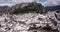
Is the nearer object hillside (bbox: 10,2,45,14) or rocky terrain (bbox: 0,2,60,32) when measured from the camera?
rocky terrain (bbox: 0,2,60,32)

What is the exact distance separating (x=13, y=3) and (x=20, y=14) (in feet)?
1.08

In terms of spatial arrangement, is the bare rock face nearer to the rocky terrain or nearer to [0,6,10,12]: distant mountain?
the rocky terrain

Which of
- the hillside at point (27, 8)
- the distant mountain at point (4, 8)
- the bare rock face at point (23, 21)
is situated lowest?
the bare rock face at point (23, 21)

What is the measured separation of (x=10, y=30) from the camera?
355cm

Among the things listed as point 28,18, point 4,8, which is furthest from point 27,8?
point 4,8

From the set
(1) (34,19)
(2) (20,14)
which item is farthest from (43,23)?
(2) (20,14)

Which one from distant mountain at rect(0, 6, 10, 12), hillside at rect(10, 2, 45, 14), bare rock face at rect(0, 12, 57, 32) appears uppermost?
distant mountain at rect(0, 6, 10, 12)

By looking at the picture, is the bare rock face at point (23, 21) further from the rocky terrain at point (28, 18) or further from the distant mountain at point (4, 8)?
the distant mountain at point (4, 8)

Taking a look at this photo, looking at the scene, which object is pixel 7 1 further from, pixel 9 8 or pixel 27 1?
pixel 27 1

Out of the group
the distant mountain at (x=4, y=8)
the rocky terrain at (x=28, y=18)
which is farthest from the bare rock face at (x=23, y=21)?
the distant mountain at (x=4, y=8)

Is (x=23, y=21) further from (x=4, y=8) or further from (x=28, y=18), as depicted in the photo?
(x=4, y=8)

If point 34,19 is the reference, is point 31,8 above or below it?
above

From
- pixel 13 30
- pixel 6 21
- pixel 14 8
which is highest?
pixel 14 8

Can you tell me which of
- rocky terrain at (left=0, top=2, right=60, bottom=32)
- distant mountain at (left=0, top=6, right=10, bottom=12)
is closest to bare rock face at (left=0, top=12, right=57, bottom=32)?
rocky terrain at (left=0, top=2, right=60, bottom=32)
